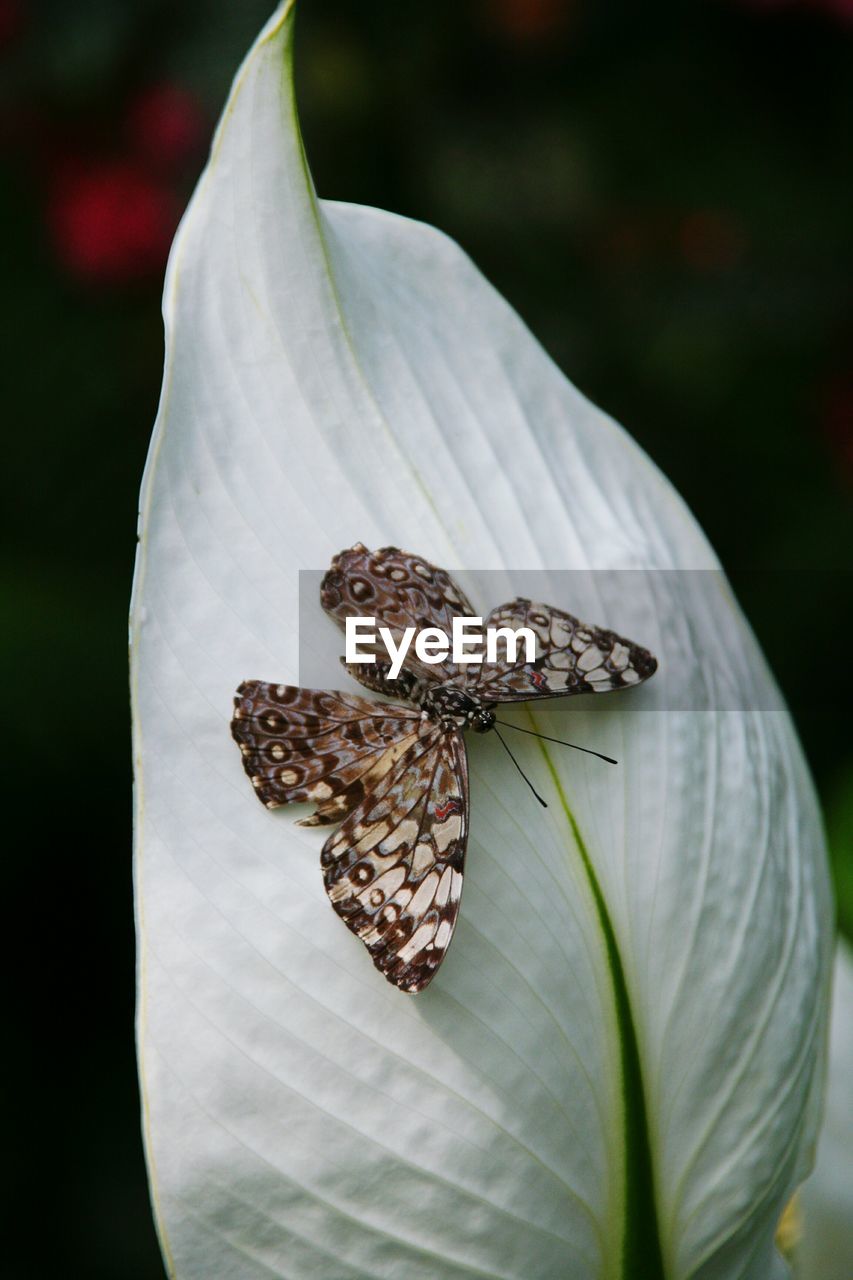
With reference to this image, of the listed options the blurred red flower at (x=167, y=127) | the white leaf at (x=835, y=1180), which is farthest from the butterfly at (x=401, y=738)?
the blurred red flower at (x=167, y=127)

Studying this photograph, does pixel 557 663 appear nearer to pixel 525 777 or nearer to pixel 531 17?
pixel 525 777

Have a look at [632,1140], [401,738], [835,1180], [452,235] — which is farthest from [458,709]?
[452,235]

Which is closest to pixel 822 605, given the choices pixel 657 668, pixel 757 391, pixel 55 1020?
pixel 757 391

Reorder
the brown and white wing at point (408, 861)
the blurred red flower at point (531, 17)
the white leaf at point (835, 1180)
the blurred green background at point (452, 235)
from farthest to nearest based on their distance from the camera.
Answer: the blurred red flower at point (531, 17)
the blurred green background at point (452, 235)
the white leaf at point (835, 1180)
the brown and white wing at point (408, 861)

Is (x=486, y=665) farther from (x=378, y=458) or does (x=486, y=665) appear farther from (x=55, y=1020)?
(x=55, y=1020)

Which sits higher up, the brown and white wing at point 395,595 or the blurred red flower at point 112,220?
the blurred red flower at point 112,220

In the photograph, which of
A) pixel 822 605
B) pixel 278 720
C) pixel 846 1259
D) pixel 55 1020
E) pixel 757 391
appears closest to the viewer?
pixel 278 720

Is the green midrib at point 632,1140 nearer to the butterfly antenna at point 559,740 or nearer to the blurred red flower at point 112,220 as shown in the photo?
the butterfly antenna at point 559,740

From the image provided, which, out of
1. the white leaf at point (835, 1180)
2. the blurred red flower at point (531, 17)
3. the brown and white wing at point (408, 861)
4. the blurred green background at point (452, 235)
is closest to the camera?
the brown and white wing at point (408, 861)
